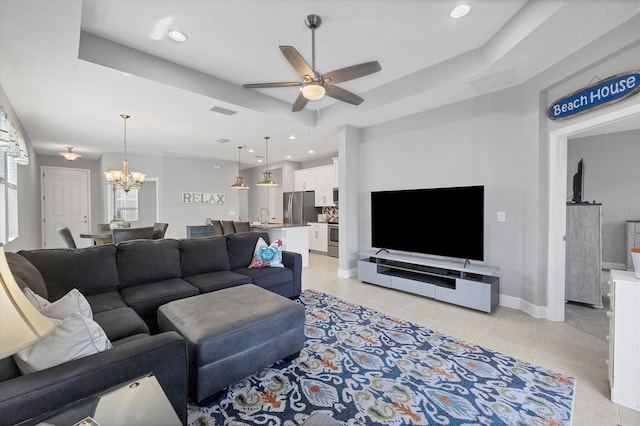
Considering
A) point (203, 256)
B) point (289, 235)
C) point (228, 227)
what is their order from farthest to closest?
point (228, 227) → point (289, 235) → point (203, 256)

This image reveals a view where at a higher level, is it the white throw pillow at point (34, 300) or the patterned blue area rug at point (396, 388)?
the white throw pillow at point (34, 300)

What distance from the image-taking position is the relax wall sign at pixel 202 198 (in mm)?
7828

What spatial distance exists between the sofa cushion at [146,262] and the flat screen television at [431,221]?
10.1ft

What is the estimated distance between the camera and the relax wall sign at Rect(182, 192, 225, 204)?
783 cm

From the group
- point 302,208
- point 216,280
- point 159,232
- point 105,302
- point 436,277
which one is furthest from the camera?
point 302,208

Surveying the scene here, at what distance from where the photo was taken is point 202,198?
26.7ft

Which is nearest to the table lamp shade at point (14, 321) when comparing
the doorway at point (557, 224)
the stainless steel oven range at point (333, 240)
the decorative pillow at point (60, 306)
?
the decorative pillow at point (60, 306)

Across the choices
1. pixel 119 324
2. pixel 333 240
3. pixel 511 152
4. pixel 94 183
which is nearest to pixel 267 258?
pixel 119 324

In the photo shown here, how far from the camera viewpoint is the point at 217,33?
9.02ft

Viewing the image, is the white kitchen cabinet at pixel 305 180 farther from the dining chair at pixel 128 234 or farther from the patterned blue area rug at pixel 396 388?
the patterned blue area rug at pixel 396 388

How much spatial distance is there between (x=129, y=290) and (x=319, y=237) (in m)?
5.32

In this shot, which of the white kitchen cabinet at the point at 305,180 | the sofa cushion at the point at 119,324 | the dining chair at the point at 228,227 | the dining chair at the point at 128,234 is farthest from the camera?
the white kitchen cabinet at the point at 305,180

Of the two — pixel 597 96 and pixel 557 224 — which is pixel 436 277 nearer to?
pixel 557 224

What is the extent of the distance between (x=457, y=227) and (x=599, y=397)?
2146 mm
